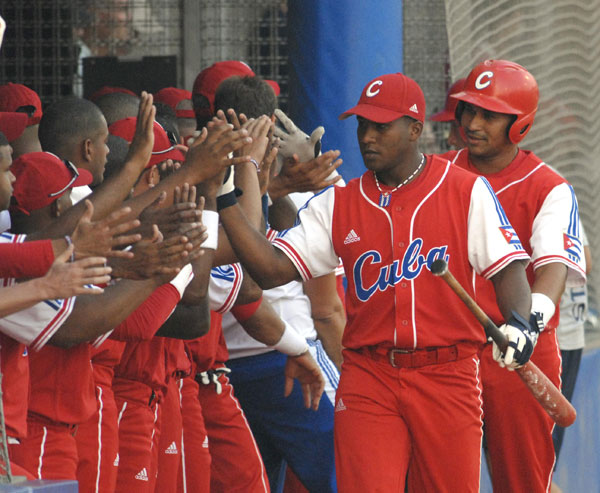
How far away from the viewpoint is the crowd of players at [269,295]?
3527 millimetres

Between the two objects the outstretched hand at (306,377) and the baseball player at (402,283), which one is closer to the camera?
the baseball player at (402,283)

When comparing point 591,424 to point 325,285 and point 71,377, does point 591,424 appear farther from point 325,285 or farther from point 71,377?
point 71,377

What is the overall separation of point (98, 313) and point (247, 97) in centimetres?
169

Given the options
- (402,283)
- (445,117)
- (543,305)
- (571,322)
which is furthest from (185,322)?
(571,322)

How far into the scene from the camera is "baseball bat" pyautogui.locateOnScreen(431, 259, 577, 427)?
3764 millimetres

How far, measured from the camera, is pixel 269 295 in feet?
17.8

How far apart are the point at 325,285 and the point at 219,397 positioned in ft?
2.62

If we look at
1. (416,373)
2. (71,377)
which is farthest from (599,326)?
(71,377)

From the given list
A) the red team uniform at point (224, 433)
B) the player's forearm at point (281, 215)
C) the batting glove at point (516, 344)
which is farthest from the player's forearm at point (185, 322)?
the player's forearm at point (281, 215)

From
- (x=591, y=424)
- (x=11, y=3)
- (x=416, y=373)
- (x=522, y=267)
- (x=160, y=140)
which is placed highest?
(x=11, y=3)

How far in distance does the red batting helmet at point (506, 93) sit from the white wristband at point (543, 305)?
86 cm

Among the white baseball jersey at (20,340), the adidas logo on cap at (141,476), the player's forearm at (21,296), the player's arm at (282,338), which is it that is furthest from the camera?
the player's arm at (282,338)

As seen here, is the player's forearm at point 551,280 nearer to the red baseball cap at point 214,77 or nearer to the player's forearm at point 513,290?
the player's forearm at point 513,290

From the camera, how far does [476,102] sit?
16.0 feet
